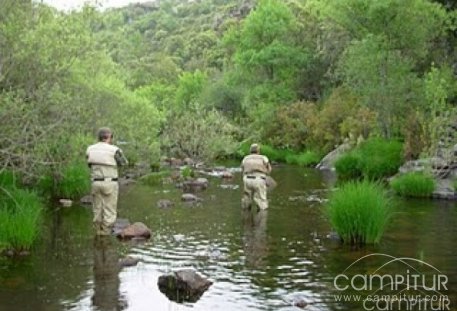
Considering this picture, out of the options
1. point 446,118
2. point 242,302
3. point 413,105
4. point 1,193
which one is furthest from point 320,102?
point 242,302

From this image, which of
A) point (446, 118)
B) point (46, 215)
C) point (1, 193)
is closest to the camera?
point (1, 193)

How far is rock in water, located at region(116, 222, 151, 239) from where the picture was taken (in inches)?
604

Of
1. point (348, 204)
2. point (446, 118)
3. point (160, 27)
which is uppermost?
point (160, 27)

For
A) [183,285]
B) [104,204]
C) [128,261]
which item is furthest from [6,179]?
[183,285]

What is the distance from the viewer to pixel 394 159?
3334 centimetres

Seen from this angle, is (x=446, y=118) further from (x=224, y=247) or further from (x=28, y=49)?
(x=28, y=49)

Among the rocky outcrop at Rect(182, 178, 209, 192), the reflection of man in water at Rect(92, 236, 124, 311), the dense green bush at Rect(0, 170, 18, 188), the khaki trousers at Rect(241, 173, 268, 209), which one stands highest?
the dense green bush at Rect(0, 170, 18, 188)

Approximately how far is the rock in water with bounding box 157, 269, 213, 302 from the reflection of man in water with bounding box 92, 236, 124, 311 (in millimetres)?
794

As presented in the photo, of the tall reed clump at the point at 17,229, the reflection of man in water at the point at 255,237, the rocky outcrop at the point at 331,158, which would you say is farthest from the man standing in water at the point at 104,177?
the rocky outcrop at the point at 331,158

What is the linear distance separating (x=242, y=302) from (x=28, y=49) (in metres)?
8.15

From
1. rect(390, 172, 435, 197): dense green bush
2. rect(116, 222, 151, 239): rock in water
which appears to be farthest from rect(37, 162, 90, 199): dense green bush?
rect(390, 172, 435, 197): dense green bush

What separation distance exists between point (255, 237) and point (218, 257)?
2.48 meters

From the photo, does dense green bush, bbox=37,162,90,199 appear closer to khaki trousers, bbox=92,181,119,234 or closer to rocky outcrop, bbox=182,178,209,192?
rocky outcrop, bbox=182,178,209,192

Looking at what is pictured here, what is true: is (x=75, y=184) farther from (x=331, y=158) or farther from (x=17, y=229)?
(x=331, y=158)
